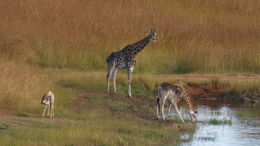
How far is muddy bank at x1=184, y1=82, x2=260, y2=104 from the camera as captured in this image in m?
20.5

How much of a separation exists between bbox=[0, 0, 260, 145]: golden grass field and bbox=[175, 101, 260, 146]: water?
459 mm

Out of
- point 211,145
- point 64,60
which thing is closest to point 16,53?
point 64,60

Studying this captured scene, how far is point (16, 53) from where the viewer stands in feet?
69.4

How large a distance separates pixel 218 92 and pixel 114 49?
366 centimetres

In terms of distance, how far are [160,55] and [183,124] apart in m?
7.38

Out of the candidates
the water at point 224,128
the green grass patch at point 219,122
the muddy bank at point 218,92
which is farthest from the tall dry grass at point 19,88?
the muddy bank at point 218,92

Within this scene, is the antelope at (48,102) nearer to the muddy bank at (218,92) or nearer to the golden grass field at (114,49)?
the golden grass field at (114,49)

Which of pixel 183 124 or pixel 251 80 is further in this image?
pixel 251 80

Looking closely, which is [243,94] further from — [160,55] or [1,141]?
[1,141]

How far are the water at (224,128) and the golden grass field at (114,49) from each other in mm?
459

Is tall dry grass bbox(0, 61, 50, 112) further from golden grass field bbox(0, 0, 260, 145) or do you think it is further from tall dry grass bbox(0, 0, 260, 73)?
tall dry grass bbox(0, 0, 260, 73)

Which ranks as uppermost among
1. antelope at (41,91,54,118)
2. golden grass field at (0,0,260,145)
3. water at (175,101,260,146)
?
golden grass field at (0,0,260,145)

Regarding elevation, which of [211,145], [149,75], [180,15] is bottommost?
[211,145]

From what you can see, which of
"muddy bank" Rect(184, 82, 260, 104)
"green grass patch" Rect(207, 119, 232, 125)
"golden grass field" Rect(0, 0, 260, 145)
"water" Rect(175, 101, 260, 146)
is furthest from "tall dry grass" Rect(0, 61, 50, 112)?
"muddy bank" Rect(184, 82, 260, 104)
